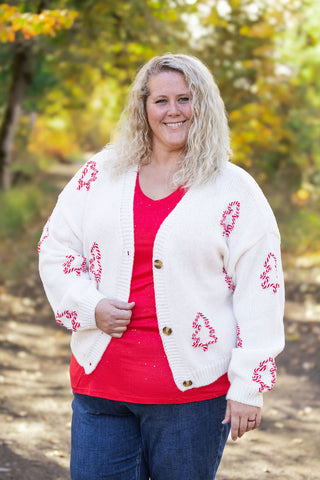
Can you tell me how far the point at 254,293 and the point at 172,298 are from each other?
0.28 meters

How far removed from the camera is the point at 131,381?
2.26 metres

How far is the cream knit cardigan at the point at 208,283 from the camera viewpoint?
222cm

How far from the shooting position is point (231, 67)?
1246 cm

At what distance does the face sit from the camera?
7.73ft

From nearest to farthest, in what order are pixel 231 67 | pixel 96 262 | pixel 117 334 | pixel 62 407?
pixel 117 334, pixel 96 262, pixel 62 407, pixel 231 67

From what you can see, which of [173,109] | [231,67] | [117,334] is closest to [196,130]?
[173,109]

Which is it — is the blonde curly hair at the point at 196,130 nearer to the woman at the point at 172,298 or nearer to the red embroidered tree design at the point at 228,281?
the woman at the point at 172,298

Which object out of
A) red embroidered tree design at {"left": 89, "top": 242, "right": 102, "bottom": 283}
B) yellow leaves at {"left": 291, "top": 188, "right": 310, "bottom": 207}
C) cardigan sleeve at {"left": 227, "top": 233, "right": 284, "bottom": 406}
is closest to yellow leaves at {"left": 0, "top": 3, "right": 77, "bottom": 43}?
red embroidered tree design at {"left": 89, "top": 242, "right": 102, "bottom": 283}

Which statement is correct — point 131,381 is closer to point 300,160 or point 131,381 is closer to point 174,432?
point 174,432

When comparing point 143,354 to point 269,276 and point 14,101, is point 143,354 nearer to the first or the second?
point 269,276

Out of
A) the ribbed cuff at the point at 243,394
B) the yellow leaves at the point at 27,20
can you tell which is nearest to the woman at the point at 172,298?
the ribbed cuff at the point at 243,394

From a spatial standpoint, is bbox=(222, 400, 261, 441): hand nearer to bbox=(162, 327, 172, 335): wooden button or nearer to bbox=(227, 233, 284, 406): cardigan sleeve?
bbox=(227, 233, 284, 406): cardigan sleeve

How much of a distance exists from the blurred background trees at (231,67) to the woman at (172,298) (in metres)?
7.72

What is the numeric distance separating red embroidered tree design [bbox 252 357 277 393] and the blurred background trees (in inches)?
322
